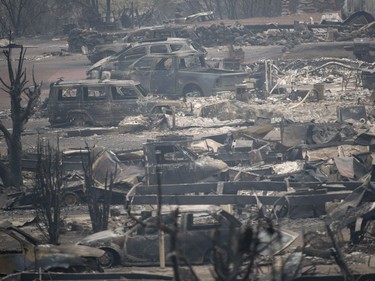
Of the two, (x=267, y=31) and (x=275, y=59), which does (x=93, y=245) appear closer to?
(x=275, y=59)

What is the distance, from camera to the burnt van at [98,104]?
84.6 feet

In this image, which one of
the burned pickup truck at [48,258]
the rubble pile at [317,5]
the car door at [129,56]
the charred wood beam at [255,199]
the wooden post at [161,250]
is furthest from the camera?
the rubble pile at [317,5]

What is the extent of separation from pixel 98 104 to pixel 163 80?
4145 millimetres

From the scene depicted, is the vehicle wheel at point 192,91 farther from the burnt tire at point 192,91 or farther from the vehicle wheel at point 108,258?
the vehicle wheel at point 108,258

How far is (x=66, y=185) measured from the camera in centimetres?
1791

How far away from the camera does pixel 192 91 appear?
97.0 ft

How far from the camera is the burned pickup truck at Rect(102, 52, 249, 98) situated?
29234 mm

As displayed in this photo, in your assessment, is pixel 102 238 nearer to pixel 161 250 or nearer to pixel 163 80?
pixel 161 250

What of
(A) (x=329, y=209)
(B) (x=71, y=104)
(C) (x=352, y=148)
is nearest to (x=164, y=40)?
(B) (x=71, y=104)

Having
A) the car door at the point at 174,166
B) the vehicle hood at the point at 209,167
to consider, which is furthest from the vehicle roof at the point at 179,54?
the vehicle hood at the point at 209,167

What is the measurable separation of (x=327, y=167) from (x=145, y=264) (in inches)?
250

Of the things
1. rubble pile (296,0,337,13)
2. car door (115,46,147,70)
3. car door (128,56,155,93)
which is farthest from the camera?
rubble pile (296,0,337,13)

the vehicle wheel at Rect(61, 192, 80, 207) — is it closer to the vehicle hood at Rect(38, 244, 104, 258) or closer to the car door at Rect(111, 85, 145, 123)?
the vehicle hood at Rect(38, 244, 104, 258)

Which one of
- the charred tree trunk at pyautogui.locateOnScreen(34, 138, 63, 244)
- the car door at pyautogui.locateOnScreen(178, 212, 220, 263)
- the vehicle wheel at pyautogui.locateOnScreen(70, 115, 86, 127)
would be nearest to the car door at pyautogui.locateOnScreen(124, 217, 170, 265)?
the car door at pyautogui.locateOnScreen(178, 212, 220, 263)
